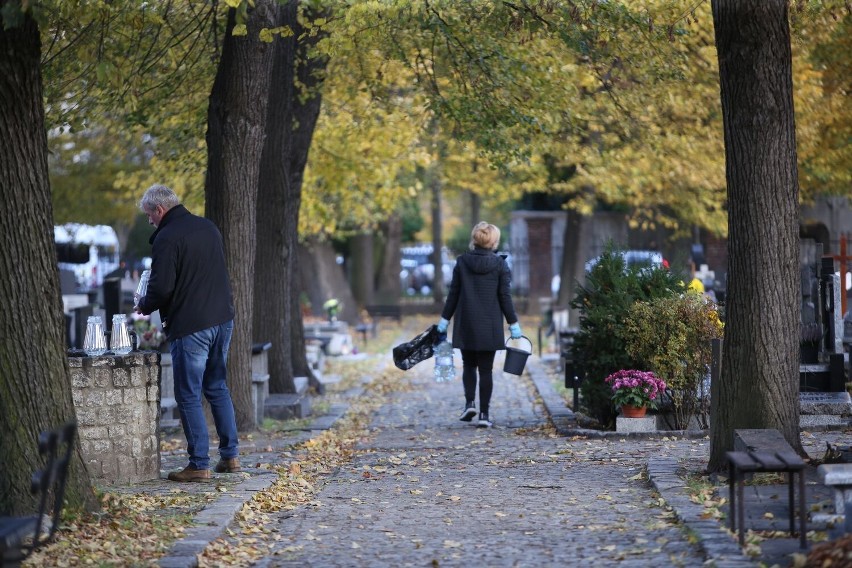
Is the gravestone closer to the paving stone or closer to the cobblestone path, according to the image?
the paving stone

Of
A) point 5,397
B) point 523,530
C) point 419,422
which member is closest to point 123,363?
point 5,397

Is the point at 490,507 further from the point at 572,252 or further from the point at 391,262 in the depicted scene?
the point at 391,262

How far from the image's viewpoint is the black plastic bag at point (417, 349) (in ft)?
46.4

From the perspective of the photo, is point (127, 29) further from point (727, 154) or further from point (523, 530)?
point (523, 530)

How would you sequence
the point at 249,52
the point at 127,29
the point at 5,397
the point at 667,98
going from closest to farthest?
1. the point at 5,397
2. the point at 249,52
3. the point at 127,29
4. the point at 667,98

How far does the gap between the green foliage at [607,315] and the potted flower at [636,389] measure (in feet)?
0.81

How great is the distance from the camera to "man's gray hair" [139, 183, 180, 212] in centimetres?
959

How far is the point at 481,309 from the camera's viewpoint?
1345 centimetres

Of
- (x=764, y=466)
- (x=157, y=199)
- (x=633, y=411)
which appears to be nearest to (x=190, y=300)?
(x=157, y=199)

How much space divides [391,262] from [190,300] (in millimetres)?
32374

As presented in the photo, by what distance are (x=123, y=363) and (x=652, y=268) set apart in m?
5.75

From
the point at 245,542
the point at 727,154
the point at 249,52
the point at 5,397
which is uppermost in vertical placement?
the point at 249,52

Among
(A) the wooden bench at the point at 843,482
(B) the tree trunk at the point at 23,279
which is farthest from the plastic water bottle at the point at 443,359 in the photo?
(A) the wooden bench at the point at 843,482

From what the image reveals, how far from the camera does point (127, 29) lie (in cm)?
1407
